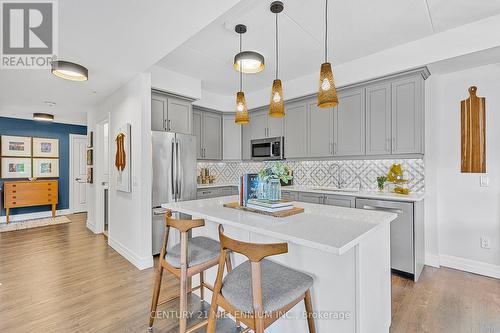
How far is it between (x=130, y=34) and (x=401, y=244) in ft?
11.8

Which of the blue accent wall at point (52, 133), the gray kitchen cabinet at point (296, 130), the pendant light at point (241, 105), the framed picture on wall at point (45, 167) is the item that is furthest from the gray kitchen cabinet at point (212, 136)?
the framed picture on wall at point (45, 167)

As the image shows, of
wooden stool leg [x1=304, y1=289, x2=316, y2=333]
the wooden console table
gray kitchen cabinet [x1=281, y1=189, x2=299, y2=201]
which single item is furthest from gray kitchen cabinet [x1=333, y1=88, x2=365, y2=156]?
the wooden console table

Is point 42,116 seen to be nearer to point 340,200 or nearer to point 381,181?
point 340,200

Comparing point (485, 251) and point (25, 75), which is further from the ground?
point (25, 75)

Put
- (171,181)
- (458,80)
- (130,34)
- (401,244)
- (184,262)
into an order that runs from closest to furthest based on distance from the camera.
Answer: (184,262) < (130,34) < (401,244) < (458,80) < (171,181)

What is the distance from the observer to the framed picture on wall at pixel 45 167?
237 inches

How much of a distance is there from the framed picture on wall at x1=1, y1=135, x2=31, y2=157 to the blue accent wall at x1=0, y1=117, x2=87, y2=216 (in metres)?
0.13

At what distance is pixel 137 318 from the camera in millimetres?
2062

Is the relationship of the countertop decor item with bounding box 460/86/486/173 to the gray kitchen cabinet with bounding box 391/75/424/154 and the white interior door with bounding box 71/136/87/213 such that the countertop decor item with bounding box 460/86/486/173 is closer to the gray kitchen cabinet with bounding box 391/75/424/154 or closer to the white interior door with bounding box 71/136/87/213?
the gray kitchen cabinet with bounding box 391/75/424/154

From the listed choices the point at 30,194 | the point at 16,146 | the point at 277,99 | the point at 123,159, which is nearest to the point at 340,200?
the point at 277,99

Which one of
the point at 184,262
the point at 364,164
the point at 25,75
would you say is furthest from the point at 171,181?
the point at 364,164

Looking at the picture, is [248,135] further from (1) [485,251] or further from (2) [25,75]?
(1) [485,251]

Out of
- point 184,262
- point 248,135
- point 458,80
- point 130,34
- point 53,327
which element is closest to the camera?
point 184,262

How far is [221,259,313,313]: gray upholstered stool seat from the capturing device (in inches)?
47.8
